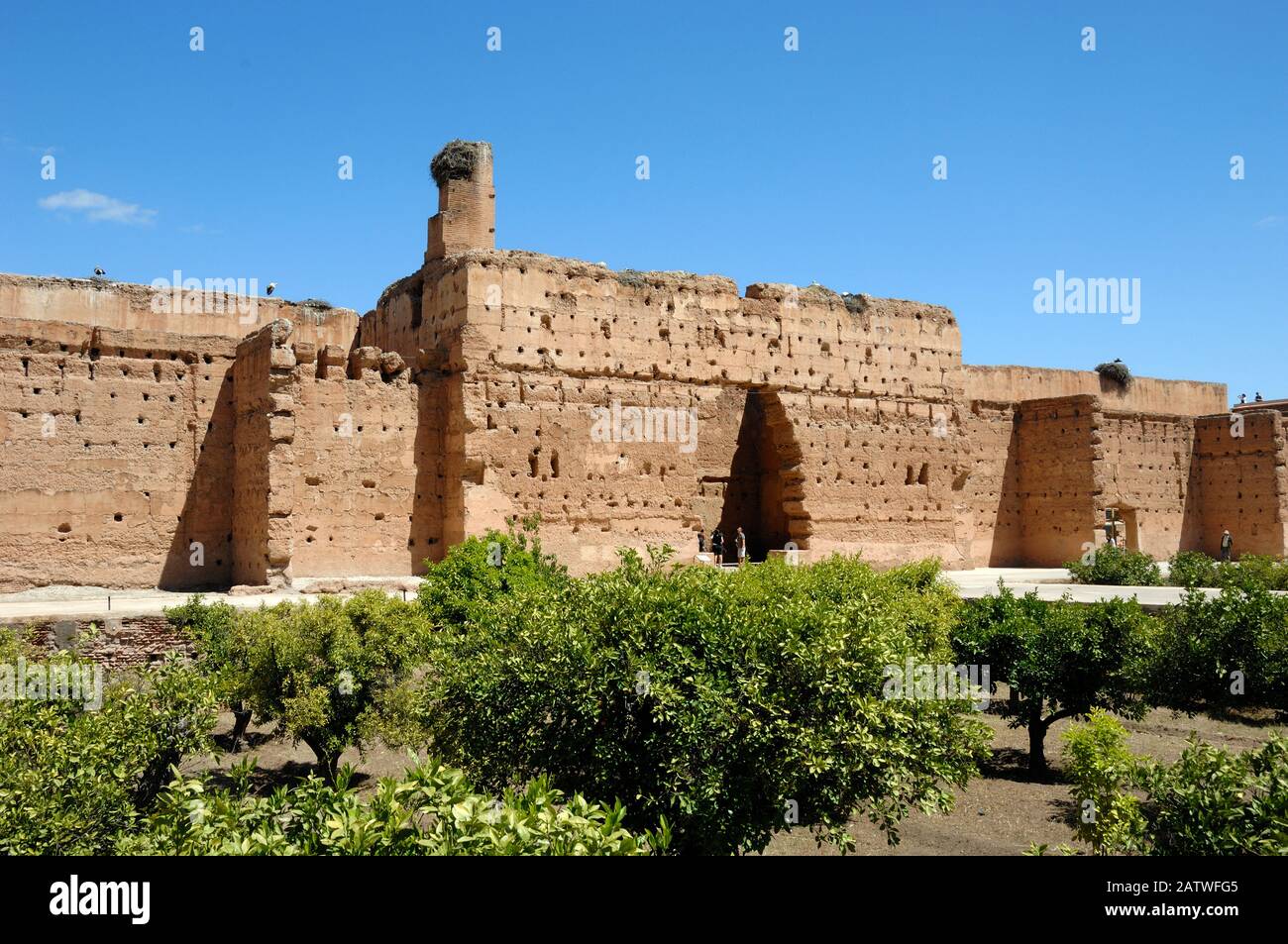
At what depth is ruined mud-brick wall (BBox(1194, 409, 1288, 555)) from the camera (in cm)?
2989

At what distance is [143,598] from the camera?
17.3 meters

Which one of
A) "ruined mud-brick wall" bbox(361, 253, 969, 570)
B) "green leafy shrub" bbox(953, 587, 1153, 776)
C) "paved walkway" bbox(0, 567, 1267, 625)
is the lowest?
"green leafy shrub" bbox(953, 587, 1153, 776)

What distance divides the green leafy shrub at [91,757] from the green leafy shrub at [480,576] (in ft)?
14.3

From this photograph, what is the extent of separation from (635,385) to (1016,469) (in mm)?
13610

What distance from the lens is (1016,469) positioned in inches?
1166

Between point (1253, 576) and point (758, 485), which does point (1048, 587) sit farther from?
point (758, 485)

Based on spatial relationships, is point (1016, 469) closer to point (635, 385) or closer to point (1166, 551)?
point (1166, 551)

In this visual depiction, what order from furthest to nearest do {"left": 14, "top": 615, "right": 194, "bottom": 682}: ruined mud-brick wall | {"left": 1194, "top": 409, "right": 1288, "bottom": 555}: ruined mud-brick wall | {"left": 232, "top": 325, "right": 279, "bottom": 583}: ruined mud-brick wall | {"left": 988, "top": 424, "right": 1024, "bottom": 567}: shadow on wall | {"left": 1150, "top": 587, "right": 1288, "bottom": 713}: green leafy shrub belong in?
{"left": 1194, "top": 409, "right": 1288, "bottom": 555}: ruined mud-brick wall
{"left": 988, "top": 424, "right": 1024, "bottom": 567}: shadow on wall
{"left": 232, "top": 325, "right": 279, "bottom": 583}: ruined mud-brick wall
{"left": 1150, "top": 587, "right": 1288, "bottom": 713}: green leafy shrub
{"left": 14, "top": 615, "right": 194, "bottom": 682}: ruined mud-brick wall

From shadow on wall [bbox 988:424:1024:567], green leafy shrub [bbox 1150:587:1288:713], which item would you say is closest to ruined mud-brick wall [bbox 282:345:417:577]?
green leafy shrub [bbox 1150:587:1288:713]

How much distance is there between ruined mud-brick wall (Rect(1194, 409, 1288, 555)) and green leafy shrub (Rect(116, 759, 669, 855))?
1175 inches

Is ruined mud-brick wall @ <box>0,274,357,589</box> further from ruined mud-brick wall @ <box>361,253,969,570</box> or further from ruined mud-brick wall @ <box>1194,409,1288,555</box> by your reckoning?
ruined mud-brick wall @ <box>1194,409,1288,555</box>

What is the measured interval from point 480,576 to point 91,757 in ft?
26.8
